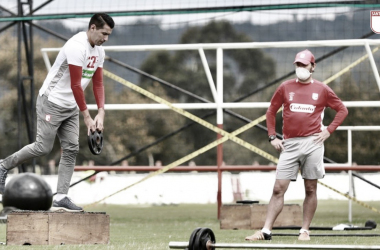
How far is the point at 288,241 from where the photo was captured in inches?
319

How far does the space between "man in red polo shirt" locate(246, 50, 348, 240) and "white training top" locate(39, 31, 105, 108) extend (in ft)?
5.46

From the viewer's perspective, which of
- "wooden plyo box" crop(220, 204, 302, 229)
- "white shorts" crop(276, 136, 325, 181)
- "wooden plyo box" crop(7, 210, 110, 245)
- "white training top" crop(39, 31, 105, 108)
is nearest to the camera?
"wooden plyo box" crop(7, 210, 110, 245)

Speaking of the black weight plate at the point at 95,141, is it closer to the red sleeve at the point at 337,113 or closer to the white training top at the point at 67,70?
the white training top at the point at 67,70

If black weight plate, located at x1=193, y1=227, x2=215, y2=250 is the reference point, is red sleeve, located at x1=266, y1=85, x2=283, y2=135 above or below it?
above

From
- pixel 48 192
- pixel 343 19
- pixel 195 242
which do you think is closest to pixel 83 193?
pixel 343 19

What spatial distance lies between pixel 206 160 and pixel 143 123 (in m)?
4.58

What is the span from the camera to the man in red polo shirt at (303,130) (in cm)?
835

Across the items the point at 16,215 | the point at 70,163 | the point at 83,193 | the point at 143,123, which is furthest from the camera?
the point at 143,123

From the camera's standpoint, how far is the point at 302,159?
8438 millimetres

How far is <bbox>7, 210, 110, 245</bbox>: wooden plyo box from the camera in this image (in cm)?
759

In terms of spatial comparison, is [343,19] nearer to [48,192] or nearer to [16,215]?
[48,192]

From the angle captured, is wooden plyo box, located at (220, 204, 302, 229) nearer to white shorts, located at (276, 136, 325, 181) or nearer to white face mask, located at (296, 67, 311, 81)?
white shorts, located at (276, 136, 325, 181)

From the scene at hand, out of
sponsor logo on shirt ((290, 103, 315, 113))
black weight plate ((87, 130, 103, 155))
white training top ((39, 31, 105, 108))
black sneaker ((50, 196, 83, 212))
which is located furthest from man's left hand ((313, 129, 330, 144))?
black sneaker ((50, 196, 83, 212))

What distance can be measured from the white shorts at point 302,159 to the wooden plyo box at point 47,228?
1.83 meters
